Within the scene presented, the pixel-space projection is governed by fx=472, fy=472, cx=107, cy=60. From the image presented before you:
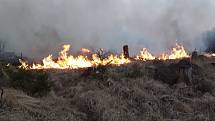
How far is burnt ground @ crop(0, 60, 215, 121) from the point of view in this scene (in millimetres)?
14945

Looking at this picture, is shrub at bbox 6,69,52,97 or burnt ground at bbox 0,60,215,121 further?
shrub at bbox 6,69,52,97

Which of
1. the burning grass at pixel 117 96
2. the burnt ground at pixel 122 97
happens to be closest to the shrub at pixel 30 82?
the burning grass at pixel 117 96

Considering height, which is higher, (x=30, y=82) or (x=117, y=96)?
(x=30, y=82)

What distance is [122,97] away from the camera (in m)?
17.8

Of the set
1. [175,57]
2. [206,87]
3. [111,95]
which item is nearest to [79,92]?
[111,95]

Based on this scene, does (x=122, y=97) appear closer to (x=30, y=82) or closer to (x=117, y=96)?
(x=117, y=96)

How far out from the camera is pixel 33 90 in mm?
17719

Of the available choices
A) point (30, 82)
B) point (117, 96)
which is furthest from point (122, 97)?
point (30, 82)

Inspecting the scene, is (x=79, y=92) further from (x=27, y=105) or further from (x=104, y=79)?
(x=27, y=105)

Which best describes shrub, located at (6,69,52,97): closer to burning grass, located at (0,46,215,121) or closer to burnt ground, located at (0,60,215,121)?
burning grass, located at (0,46,215,121)

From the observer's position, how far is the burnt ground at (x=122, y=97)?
1495cm

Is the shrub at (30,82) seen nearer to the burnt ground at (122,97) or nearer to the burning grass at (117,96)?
the burning grass at (117,96)

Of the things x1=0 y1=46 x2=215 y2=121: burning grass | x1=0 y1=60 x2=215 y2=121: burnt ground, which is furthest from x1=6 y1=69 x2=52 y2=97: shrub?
x1=0 y1=60 x2=215 y2=121: burnt ground

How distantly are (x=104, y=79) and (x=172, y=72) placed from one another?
333cm
